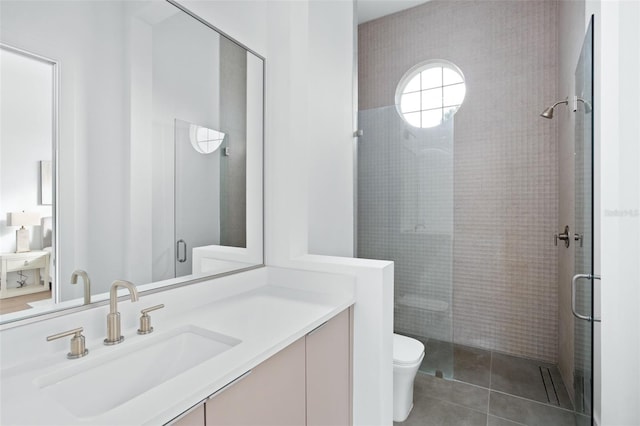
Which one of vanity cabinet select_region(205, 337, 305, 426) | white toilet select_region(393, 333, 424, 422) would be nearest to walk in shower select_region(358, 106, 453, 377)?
white toilet select_region(393, 333, 424, 422)

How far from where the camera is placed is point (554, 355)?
2.39 m

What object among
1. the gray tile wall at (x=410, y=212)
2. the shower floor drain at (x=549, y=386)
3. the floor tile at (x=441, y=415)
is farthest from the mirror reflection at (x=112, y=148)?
the shower floor drain at (x=549, y=386)

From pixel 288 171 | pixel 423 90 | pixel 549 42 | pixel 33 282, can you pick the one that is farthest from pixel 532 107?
pixel 33 282

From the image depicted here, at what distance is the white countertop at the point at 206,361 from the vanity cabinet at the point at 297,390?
0.05 meters

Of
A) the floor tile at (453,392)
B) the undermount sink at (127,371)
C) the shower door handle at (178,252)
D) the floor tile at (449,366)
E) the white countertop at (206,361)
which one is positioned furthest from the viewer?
the floor tile at (449,366)

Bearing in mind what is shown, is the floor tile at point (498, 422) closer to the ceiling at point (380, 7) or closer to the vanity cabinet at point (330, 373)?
the vanity cabinet at point (330, 373)

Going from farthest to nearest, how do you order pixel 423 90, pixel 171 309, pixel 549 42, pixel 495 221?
1. pixel 423 90
2. pixel 495 221
3. pixel 549 42
4. pixel 171 309

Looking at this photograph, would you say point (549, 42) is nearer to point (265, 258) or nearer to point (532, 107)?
point (532, 107)

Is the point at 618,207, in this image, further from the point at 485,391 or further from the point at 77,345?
the point at 77,345

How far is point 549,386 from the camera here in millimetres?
2115

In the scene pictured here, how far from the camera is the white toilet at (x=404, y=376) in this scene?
68.4 inches

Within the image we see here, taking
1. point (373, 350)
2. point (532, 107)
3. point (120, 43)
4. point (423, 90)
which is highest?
point (423, 90)

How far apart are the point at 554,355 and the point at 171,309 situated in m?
2.65

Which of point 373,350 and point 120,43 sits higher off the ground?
point 120,43
